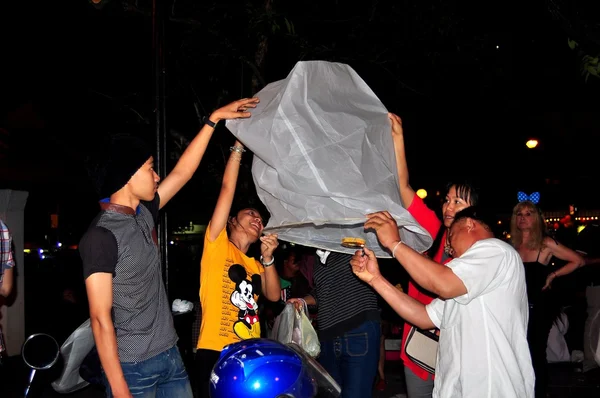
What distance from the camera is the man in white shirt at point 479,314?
2.78 meters

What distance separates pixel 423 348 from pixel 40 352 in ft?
7.25

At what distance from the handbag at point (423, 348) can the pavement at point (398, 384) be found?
399 cm

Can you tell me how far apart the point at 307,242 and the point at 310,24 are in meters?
5.05

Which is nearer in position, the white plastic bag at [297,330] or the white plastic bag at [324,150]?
the white plastic bag at [324,150]

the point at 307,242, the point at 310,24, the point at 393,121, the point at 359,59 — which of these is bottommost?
the point at 307,242

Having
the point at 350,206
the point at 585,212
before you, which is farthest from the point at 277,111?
the point at 585,212

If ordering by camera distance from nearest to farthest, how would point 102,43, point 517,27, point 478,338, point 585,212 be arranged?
point 478,338, point 517,27, point 102,43, point 585,212

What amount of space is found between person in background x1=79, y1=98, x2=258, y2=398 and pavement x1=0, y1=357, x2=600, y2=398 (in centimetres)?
452

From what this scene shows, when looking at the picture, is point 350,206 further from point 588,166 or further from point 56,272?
point 588,166

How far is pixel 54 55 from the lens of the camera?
35.2ft

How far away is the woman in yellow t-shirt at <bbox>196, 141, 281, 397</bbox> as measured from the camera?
389cm

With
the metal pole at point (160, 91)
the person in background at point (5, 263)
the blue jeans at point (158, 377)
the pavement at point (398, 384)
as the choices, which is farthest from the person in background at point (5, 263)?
the pavement at point (398, 384)

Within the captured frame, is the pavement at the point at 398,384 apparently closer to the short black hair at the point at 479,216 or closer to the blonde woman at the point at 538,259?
the blonde woman at the point at 538,259

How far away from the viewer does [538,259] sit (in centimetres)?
587
